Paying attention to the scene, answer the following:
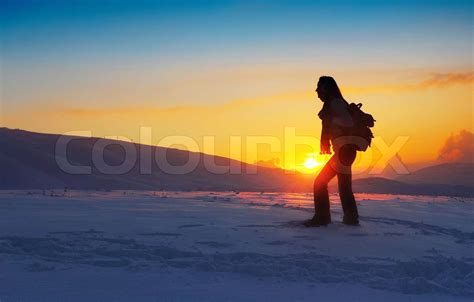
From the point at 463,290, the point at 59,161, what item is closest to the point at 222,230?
the point at 463,290

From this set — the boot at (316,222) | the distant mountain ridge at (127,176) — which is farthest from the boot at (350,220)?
the distant mountain ridge at (127,176)

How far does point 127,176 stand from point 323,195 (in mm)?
17519

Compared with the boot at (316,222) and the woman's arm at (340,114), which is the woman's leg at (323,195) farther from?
the woman's arm at (340,114)

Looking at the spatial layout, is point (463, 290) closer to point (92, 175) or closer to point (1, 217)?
point (1, 217)

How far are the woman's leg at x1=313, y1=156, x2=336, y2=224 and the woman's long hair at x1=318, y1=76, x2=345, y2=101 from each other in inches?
35.0

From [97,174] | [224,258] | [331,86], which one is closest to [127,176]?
[97,174]

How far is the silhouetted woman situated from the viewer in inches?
285

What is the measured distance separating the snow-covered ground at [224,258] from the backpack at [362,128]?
3.80ft

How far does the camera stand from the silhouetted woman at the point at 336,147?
23.7 feet

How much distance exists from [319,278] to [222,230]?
2.28m

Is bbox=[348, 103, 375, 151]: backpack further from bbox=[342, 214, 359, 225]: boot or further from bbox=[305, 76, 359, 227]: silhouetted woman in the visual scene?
bbox=[342, 214, 359, 225]: boot

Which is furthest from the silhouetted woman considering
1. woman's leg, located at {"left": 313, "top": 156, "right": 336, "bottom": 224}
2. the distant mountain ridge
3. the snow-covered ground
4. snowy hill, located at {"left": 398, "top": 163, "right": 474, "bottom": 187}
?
snowy hill, located at {"left": 398, "top": 163, "right": 474, "bottom": 187}

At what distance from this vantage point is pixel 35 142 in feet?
87.9

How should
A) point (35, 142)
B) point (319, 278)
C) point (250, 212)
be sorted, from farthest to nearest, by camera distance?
point (35, 142) → point (250, 212) → point (319, 278)
